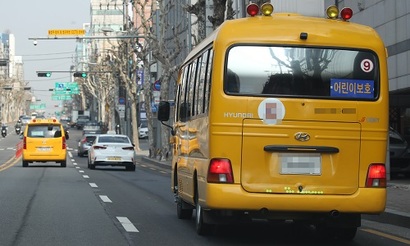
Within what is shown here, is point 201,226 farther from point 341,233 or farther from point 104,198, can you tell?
point 104,198

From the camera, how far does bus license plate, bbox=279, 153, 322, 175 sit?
11.4m

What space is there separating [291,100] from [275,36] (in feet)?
2.63

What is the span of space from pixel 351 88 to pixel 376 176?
1095mm

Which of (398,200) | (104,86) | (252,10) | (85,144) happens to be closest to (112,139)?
(85,144)

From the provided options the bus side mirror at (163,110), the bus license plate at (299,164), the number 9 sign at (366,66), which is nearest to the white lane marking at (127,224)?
the bus side mirror at (163,110)

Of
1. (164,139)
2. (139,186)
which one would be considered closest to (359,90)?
(139,186)

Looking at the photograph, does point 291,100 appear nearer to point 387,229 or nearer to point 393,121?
point 387,229

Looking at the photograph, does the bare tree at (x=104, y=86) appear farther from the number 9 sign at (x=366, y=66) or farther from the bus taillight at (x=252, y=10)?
the number 9 sign at (x=366, y=66)

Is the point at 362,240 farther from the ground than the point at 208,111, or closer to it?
closer to it

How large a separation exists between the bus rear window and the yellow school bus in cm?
1

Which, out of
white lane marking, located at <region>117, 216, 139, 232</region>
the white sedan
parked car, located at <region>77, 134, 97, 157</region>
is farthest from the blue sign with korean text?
parked car, located at <region>77, 134, 97, 157</region>

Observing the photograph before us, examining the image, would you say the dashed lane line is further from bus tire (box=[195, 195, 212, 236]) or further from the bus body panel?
the bus body panel

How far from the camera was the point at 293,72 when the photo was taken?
11.7 metres

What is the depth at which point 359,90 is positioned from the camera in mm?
11750
